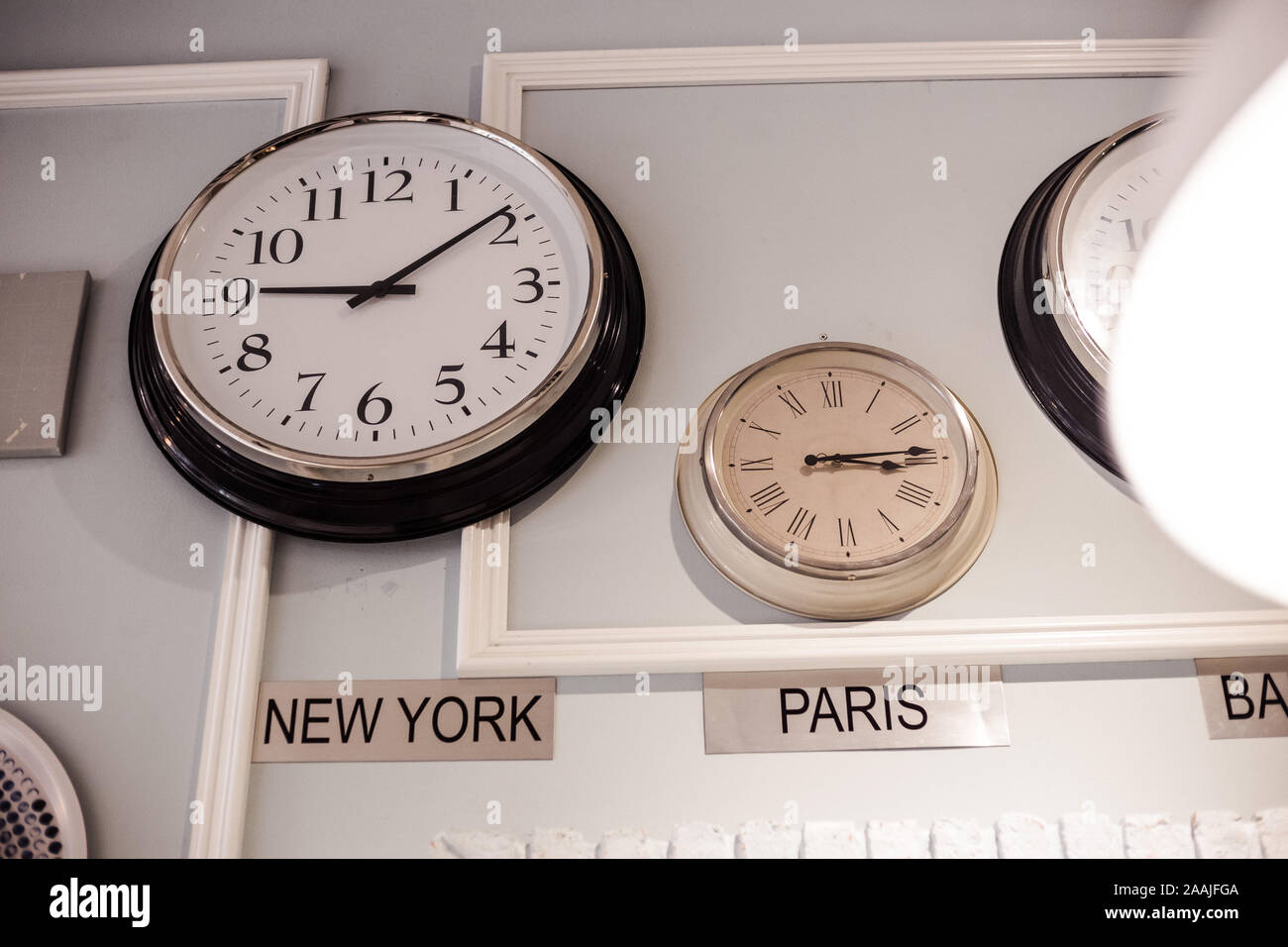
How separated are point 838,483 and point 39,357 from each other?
1162 mm

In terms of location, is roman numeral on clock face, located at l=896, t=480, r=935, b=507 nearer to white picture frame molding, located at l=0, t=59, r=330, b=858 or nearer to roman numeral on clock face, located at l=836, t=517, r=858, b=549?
roman numeral on clock face, located at l=836, t=517, r=858, b=549

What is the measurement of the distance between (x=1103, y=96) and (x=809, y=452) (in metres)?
0.84

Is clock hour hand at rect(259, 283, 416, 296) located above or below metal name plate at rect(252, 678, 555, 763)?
above

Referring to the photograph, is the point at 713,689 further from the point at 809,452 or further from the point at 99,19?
the point at 99,19

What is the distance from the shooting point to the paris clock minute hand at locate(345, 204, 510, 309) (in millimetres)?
1345

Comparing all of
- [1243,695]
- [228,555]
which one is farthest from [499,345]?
[1243,695]

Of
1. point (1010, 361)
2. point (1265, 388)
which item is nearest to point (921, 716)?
point (1010, 361)

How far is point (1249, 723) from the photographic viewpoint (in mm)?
1215

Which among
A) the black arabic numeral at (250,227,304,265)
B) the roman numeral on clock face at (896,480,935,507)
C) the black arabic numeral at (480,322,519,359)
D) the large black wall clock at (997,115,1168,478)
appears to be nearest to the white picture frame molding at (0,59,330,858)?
the black arabic numeral at (250,227,304,265)

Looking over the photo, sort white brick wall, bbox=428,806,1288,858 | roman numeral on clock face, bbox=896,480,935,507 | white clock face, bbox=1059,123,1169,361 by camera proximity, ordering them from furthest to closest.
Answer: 1. white clock face, bbox=1059,123,1169,361
2. roman numeral on clock face, bbox=896,480,935,507
3. white brick wall, bbox=428,806,1288,858

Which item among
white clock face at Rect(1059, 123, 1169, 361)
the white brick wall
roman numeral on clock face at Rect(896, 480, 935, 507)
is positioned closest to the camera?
the white brick wall

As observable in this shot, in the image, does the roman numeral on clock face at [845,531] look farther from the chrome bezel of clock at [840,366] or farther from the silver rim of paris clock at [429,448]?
the silver rim of paris clock at [429,448]

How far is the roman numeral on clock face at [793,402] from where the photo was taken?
130cm
